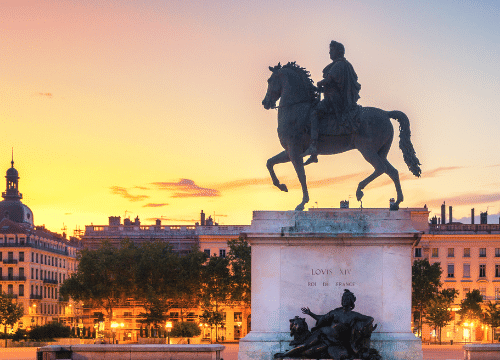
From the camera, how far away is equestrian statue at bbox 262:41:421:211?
21219mm

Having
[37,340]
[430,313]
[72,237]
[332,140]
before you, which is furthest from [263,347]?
[72,237]

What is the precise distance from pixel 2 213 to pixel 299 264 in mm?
139919

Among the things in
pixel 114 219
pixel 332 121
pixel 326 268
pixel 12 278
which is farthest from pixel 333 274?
pixel 114 219

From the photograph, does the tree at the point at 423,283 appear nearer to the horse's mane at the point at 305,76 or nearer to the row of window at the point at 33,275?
the row of window at the point at 33,275

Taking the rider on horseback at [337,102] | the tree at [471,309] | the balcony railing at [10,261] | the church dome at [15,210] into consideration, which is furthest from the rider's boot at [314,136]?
the church dome at [15,210]

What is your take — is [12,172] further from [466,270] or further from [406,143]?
[406,143]

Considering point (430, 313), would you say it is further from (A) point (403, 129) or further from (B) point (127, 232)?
(A) point (403, 129)

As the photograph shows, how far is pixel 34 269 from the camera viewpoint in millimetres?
126312

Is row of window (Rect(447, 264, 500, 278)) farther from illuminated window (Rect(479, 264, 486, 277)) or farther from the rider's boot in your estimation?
the rider's boot

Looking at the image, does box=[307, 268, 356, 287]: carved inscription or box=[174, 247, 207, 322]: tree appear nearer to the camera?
box=[307, 268, 356, 287]: carved inscription

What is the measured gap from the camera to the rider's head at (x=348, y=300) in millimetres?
19062

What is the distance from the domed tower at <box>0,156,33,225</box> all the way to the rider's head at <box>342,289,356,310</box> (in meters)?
139

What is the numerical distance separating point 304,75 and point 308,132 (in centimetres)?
145

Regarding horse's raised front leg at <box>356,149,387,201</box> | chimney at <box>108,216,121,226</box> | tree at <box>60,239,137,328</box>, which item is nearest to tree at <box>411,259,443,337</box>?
tree at <box>60,239,137,328</box>
